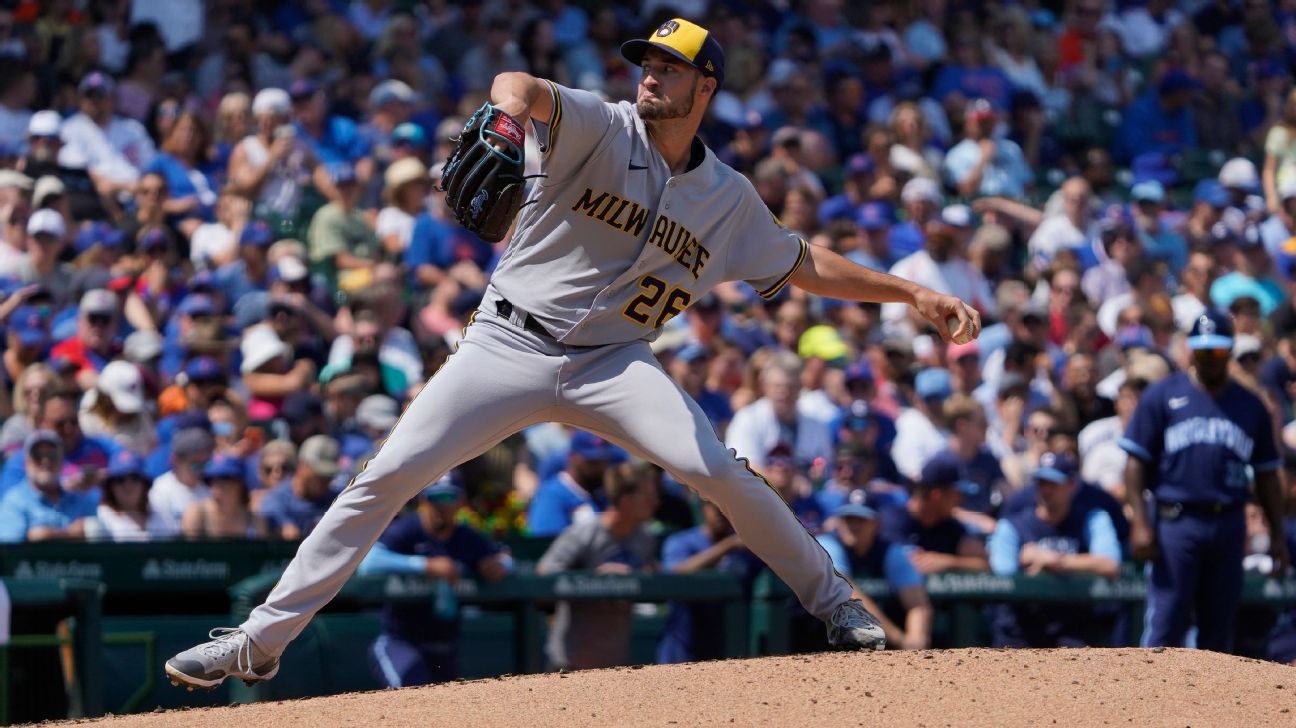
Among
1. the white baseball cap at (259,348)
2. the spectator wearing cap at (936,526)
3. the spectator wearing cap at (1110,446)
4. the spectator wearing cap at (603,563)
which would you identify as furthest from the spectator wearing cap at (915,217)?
the white baseball cap at (259,348)

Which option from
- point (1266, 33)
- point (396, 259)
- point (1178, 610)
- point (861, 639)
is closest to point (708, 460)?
point (861, 639)

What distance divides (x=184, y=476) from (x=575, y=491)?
173 cm

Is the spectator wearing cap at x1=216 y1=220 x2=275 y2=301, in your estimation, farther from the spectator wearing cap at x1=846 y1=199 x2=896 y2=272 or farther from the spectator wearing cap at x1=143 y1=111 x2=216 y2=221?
the spectator wearing cap at x1=846 y1=199 x2=896 y2=272

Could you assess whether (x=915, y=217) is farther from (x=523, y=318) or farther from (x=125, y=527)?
(x=523, y=318)

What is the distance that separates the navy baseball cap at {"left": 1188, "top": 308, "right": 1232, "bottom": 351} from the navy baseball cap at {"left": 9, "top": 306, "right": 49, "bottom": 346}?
17.7 ft

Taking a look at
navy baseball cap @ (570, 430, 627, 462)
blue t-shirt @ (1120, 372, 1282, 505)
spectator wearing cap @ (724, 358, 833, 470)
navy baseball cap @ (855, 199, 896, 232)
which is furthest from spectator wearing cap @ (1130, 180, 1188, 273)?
navy baseball cap @ (570, 430, 627, 462)

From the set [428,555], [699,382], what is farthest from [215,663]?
[699,382]

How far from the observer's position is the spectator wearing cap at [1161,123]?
565 inches

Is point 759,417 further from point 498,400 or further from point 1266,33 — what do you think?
point 1266,33

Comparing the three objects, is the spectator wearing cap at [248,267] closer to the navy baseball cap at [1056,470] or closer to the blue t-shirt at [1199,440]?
the navy baseball cap at [1056,470]

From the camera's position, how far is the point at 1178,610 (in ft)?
25.5

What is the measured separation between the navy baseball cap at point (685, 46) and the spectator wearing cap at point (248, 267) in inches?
206

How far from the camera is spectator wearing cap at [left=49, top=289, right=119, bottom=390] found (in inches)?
358

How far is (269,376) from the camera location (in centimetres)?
914
